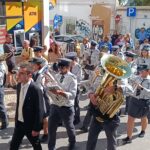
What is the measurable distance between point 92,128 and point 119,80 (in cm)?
92

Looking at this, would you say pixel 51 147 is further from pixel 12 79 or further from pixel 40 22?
pixel 40 22

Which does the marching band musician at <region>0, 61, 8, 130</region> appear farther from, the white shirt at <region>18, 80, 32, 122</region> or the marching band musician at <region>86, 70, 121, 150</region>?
the marching band musician at <region>86, 70, 121, 150</region>

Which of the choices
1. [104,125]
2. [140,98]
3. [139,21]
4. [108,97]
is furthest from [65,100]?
[139,21]

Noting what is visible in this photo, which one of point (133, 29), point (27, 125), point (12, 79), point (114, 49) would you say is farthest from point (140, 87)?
point (133, 29)

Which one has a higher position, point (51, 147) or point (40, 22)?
point (40, 22)

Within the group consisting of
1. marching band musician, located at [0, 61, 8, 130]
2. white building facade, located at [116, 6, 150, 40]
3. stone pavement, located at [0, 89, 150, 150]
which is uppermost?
white building facade, located at [116, 6, 150, 40]

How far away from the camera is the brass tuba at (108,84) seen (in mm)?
5319

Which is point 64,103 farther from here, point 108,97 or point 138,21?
point 138,21

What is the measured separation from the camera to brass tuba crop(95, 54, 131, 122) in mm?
5319

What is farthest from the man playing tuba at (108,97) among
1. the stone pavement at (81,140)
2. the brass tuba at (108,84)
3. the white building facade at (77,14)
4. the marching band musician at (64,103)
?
the white building facade at (77,14)

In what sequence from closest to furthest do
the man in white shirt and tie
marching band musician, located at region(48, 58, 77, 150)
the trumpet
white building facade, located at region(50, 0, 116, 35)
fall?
the man in white shirt and tie
the trumpet
marching band musician, located at region(48, 58, 77, 150)
white building facade, located at region(50, 0, 116, 35)

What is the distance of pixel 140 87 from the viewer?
278 inches

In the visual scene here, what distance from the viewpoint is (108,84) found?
5348mm

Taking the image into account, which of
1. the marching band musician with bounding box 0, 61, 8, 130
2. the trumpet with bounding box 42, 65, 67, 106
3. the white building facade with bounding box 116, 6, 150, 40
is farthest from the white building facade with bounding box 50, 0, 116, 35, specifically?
the trumpet with bounding box 42, 65, 67, 106
